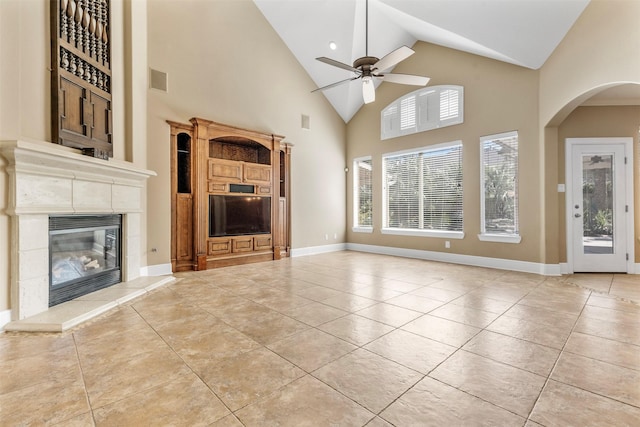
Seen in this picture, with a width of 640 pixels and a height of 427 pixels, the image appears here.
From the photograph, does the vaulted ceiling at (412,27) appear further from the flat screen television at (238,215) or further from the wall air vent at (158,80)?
the flat screen television at (238,215)

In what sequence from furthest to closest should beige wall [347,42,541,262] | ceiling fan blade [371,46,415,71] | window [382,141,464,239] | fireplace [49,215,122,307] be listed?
window [382,141,464,239] → beige wall [347,42,541,262] → ceiling fan blade [371,46,415,71] → fireplace [49,215,122,307]

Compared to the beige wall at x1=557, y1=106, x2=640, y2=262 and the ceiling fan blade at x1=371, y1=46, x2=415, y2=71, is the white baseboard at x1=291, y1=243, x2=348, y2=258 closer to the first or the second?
the ceiling fan blade at x1=371, y1=46, x2=415, y2=71

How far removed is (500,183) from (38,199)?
6.78 m

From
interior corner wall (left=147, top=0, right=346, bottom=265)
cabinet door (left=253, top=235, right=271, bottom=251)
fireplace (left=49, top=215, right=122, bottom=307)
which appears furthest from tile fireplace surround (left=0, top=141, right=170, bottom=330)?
cabinet door (left=253, top=235, right=271, bottom=251)

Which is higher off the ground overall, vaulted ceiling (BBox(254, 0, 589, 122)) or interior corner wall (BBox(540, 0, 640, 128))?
vaulted ceiling (BBox(254, 0, 589, 122))

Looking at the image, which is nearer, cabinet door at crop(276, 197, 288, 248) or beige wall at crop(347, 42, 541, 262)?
beige wall at crop(347, 42, 541, 262)

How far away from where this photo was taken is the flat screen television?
5.68 m

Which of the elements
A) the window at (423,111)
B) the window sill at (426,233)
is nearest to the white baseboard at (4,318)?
the window sill at (426,233)

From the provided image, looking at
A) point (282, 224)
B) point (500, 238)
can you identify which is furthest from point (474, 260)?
point (282, 224)

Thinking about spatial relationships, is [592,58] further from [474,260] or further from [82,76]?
[82,76]

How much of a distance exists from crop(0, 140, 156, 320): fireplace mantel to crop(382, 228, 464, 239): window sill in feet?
18.7

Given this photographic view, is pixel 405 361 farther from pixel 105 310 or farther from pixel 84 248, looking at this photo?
pixel 84 248

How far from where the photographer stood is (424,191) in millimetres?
6812

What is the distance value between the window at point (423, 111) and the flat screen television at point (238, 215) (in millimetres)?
3517
